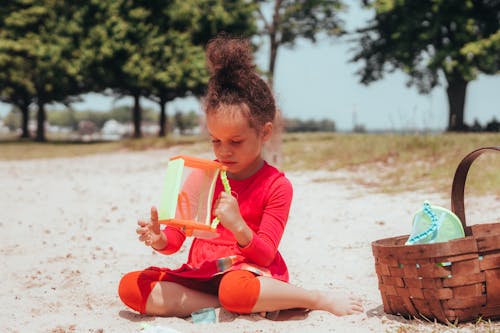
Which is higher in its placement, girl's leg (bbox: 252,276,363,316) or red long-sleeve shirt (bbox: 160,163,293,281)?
red long-sleeve shirt (bbox: 160,163,293,281)

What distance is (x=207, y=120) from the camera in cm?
299

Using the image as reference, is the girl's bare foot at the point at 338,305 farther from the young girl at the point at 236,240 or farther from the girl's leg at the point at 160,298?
the girl's leg at the point at 160,298

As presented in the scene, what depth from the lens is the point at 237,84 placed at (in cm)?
302

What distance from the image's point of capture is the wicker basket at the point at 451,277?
8.39 ft

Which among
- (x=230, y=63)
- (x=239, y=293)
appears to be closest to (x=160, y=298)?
(x=239, y=293)

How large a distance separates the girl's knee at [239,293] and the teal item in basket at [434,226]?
799 millimetres

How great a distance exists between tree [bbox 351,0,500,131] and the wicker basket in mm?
18852

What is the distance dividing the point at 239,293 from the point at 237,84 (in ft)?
3.45

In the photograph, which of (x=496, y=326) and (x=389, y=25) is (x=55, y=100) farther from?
(x=496, y=326)

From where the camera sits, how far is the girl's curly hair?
2971 mm

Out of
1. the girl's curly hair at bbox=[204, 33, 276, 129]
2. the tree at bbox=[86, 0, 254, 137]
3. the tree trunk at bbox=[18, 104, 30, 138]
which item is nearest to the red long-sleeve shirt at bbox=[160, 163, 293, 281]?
the girl's curly hair at bbox=[204, 33, 276, 129]

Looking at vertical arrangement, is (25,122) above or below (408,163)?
above

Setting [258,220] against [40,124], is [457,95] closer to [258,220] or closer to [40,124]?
[40,124]

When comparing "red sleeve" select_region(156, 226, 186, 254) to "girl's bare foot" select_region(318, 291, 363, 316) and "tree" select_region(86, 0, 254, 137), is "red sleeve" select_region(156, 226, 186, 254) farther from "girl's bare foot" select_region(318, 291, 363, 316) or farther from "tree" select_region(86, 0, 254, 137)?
"tree" select_region(86, 0, 254, 137)
